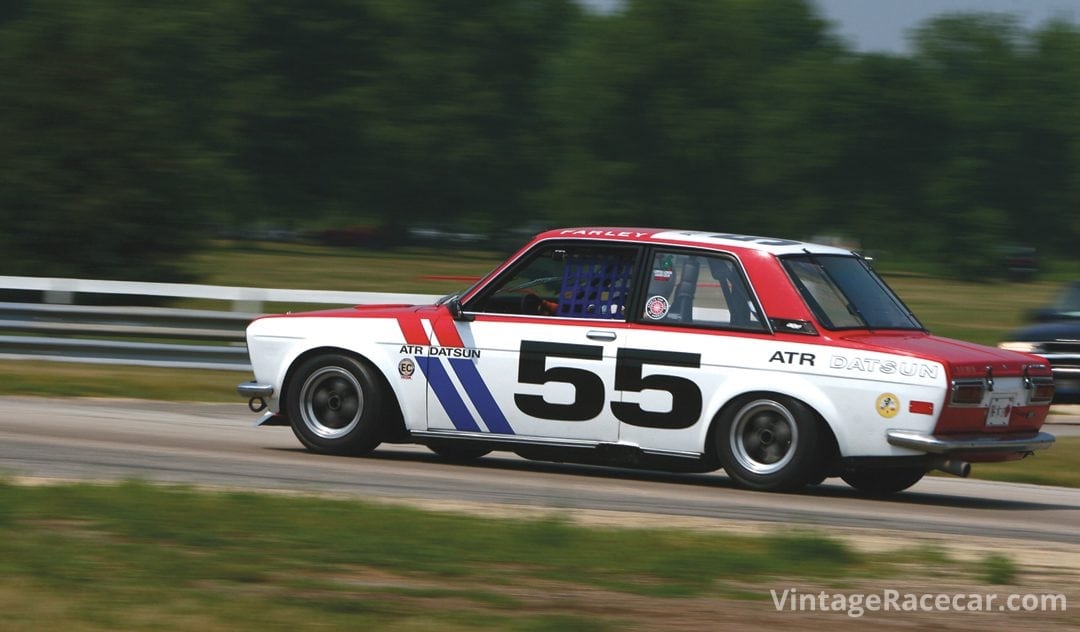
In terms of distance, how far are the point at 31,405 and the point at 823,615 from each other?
910 centimetres

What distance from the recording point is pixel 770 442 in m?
9.52

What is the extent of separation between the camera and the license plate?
9383 millimetres

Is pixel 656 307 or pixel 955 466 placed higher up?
pixel 656 307

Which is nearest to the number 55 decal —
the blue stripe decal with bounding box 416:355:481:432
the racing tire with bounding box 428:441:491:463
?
the blue stripe decal with bounding box 416:355:481:432

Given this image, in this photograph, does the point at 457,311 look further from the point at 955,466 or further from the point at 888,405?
the point at 955,466

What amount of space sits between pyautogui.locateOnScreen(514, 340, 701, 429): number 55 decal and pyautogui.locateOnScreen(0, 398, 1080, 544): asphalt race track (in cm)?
44

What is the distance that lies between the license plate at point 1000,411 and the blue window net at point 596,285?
2.32 meters

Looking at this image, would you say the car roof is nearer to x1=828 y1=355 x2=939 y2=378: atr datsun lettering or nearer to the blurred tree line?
x1=828 y1=355 x2=939 y2=378: atr datsun lettering

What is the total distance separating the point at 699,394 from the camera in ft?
31.3

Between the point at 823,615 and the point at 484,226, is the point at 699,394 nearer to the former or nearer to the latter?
the point at 823,615

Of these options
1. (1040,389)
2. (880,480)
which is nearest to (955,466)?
(1040,389)

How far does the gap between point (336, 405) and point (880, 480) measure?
3.68m

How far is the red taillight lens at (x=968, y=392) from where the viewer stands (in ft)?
29.8

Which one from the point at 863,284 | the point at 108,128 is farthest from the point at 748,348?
the point at 108,128
